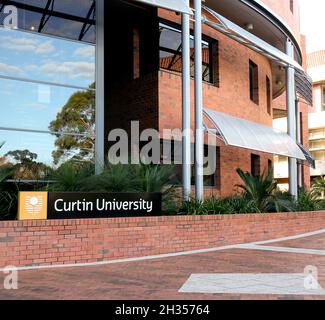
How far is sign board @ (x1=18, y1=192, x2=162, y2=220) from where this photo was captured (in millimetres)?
8945

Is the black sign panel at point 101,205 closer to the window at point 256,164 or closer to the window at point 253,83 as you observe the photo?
the window at point 256,164

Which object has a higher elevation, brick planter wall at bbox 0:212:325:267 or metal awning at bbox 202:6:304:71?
metal awning at bbox 202:6:304:71

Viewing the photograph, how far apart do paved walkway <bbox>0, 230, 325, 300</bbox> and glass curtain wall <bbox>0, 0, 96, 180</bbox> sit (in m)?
4.87

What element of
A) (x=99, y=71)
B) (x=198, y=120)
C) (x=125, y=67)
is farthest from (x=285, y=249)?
(x=125, y=67)

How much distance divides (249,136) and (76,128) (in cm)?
563

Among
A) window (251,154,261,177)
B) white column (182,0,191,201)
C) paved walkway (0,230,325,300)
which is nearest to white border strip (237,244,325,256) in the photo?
paved walkway (0,230,325,300)

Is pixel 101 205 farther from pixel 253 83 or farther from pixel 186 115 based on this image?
pixel 253 83

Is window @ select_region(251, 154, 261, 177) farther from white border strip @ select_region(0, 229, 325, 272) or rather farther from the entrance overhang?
white border strip @ select_region(0, 229, 325, 272)

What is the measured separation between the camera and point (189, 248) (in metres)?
11.1

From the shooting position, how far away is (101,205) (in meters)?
9.84

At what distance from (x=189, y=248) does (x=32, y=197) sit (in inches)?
155

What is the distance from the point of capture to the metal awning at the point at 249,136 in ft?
47.3
